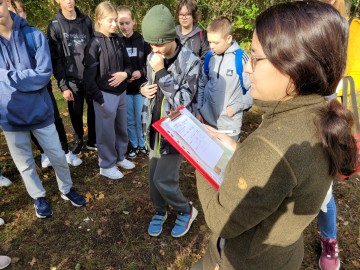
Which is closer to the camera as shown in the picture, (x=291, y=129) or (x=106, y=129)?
(x=291, y=129)

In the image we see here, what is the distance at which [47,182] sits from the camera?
423cm

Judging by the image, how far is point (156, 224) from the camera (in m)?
3.36

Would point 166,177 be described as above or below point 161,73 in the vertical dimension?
below

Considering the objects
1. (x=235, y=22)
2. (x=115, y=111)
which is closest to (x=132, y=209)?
(x=115, y=111)

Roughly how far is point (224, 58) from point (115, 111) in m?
1.64

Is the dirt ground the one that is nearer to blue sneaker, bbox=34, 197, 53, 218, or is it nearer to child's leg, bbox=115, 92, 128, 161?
blue sneaker, bbox=34, 197, 53, 218

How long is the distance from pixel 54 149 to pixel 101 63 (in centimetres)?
124

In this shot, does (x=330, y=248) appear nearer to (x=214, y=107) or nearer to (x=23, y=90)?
(x=214, y=107)

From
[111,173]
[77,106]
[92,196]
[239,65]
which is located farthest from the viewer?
[77,106]

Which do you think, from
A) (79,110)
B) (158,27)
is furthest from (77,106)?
(158,27)

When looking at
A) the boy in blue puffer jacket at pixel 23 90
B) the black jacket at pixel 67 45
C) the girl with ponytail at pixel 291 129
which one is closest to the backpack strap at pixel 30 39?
the boy in blue puffer jacket at pixel 23 90

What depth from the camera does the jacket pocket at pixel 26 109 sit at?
9.55 feet

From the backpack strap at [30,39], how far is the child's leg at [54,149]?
2.67 feet

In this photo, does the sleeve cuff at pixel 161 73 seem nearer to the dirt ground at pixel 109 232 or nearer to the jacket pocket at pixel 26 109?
the jacket pocket at pixel 26 109
